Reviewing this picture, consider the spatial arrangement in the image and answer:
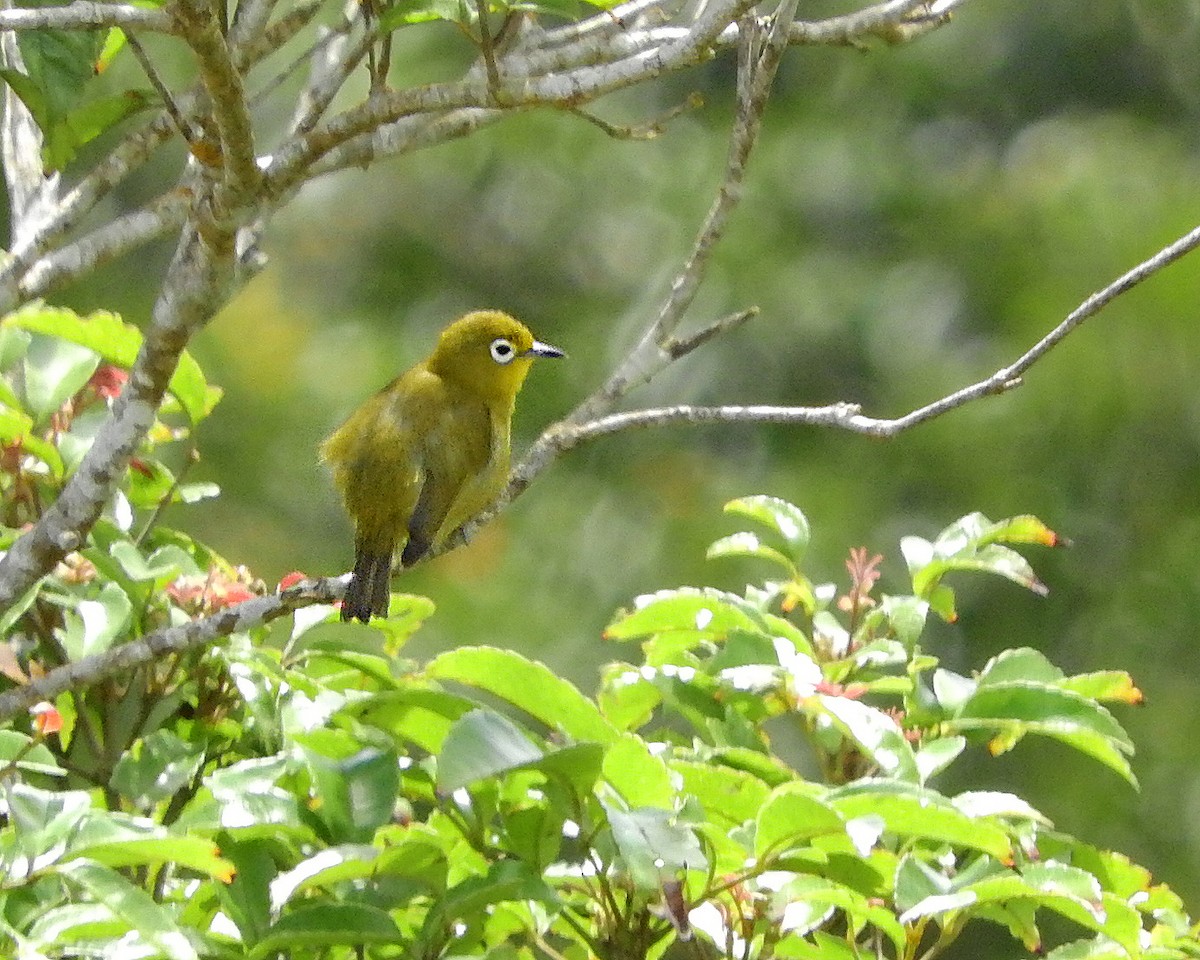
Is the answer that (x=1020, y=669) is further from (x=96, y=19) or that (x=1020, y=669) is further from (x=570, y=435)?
(x=96, y=19)

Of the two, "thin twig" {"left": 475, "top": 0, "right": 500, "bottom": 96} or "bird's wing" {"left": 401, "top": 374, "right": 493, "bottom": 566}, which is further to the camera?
"bird's wing" {"left": 401, "top": 374, "right": 493, "bottom": 566}

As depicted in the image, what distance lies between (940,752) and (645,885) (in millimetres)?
553

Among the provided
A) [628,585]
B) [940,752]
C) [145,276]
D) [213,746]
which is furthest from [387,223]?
[940,752]

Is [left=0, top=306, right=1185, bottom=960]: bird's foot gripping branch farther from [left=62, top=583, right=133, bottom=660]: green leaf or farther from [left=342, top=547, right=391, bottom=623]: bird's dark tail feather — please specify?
[left=342, top=547, right=391, bottom=623]: bird's dark tail feather

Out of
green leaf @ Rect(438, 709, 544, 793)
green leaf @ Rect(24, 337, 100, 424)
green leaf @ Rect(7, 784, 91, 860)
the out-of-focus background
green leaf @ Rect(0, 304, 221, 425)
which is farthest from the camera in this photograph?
the out-of-focus background

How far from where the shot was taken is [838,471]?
18.9 feet

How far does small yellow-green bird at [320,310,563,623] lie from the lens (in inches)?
141

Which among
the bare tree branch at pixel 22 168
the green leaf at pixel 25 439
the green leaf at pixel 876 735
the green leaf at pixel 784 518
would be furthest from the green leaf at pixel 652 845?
the bare tree branch at pixel 22 168

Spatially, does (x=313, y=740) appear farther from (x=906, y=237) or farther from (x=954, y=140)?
(x=954, y=140)

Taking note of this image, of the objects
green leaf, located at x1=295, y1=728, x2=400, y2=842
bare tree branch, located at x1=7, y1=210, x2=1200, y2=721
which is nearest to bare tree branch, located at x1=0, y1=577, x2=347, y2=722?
bare tree branch, located at x1=7, y1=210, x2=1200, y2=721

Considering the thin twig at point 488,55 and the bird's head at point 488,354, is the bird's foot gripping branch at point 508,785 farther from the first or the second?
the bird's head at point 488,354

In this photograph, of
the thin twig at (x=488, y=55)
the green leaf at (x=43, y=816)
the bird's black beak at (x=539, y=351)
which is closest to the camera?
the green leaf at (x=43, y=816)

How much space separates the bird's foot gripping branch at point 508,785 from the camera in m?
1.70

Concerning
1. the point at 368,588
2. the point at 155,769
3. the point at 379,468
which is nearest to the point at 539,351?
the point at 379,468
